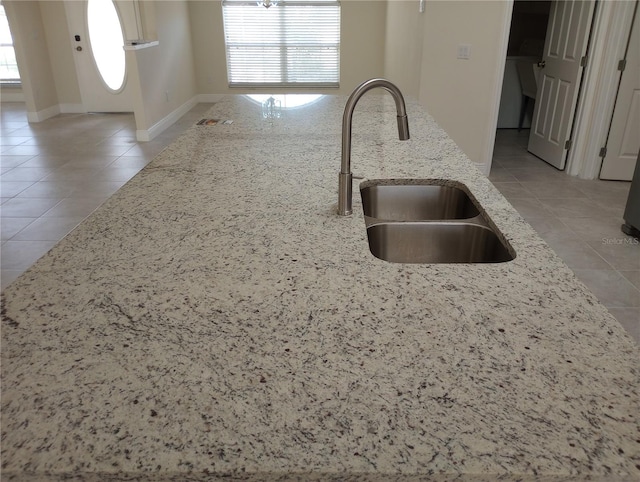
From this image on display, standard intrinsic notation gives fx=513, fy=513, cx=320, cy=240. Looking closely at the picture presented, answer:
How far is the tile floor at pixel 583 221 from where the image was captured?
2880 mm

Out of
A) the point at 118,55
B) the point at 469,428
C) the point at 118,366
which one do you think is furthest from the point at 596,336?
the point at 118,55

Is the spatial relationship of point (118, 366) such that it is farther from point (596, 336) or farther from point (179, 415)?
point (596, 336)

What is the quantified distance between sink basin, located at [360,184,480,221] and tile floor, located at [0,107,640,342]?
140cm

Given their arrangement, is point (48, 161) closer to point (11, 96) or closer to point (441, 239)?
point (11, 96)

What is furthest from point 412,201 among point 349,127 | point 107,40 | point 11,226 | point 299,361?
point 107,40

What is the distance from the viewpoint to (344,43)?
25.5 feet

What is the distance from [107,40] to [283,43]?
2511mm

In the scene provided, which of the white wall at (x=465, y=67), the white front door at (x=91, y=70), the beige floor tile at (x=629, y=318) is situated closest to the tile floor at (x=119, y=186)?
the beige floor tile at (x=629, y=318)

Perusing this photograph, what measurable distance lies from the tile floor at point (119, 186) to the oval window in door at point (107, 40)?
77 centimetres

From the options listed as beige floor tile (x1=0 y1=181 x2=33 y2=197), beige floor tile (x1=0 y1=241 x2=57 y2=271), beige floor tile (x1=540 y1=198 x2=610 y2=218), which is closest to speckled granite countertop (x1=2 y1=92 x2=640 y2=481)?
beige floor tile (x1=0 y1=241 x2=57 y2=271)

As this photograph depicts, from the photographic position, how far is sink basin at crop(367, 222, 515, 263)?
1.49 metres

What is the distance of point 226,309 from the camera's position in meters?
1.01

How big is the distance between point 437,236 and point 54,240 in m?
2.97

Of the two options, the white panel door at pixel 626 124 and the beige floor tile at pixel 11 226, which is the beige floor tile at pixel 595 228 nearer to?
the white panel door at pixel 626 124
